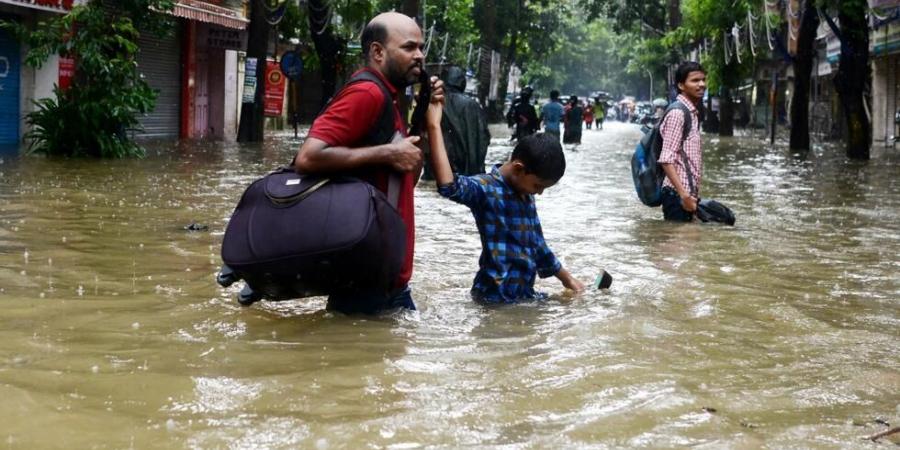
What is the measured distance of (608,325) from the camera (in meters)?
5.34

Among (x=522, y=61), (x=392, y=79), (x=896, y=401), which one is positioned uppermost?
(x=522, y=61)

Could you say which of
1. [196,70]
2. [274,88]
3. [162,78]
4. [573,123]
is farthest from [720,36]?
[162,78]

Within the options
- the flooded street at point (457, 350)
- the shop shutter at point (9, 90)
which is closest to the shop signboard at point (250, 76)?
the shop shutter at point (9, 90)

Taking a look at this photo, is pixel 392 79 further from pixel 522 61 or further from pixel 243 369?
pixel 522 61

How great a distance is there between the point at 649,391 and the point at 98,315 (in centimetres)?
250

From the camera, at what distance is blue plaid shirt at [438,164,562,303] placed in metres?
5.54

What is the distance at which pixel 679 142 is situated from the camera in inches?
372

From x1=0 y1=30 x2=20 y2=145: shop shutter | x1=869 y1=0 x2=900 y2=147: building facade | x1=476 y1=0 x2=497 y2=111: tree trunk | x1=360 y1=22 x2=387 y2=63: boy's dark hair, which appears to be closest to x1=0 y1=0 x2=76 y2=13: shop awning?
x1=0 y1=30 x2=20 y2=145: shop shutter

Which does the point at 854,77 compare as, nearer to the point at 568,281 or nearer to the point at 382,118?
the point at 568,281

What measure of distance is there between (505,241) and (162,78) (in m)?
23.4

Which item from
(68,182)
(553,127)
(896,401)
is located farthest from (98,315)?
(553,127)

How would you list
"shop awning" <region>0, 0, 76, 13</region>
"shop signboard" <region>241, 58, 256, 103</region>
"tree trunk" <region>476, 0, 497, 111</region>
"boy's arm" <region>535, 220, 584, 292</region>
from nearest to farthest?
"boy's arm" <region>535, 220, 584, 292</region>
"shop awning" <region>0, 0, 76, 13</region>
"shop signboard" <region>241, 58, 256, 103</region>
"tree trunk" <region>476, 0, 497, 111</region>

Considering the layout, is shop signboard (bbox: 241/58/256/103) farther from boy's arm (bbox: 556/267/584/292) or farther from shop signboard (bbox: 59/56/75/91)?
boy's arm (bbox: 556/267/584/292)

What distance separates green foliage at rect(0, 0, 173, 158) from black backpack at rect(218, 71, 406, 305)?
43.9 ft
